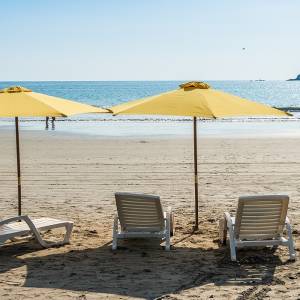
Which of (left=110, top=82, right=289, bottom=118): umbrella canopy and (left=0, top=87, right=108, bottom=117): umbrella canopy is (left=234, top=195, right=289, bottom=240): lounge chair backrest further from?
(left=0, top=87, right=108, bottom=117): umbrella canopy

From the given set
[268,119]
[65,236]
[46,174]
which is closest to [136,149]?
[46,174]

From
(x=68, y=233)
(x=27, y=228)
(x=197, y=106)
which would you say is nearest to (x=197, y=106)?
(x=197, y=106)

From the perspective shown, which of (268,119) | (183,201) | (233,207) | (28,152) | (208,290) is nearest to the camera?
(208,290)

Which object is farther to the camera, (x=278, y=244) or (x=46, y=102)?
(x=46, y=102)

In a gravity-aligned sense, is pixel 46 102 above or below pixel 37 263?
above

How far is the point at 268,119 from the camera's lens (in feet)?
126

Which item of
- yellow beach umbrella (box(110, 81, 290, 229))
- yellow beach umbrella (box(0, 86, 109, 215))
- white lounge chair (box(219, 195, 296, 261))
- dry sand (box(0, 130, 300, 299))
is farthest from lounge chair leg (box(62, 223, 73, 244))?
white lounge chair (box(219, 195, 296, 261))

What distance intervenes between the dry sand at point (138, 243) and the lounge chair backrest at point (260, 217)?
0.28 m

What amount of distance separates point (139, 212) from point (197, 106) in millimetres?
1417

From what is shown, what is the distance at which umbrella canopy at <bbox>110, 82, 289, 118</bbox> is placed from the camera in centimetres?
703

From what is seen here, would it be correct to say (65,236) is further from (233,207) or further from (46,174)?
(46,174)

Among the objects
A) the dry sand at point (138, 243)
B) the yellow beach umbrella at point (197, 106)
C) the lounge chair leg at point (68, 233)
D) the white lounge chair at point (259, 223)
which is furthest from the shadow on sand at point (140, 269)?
the yellow beach umbrella at point (197, 106)

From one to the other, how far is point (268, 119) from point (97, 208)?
97.9 feet

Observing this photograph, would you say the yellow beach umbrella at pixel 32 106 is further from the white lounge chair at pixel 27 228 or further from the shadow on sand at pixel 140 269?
the shadow on sand at pixel 140 269
